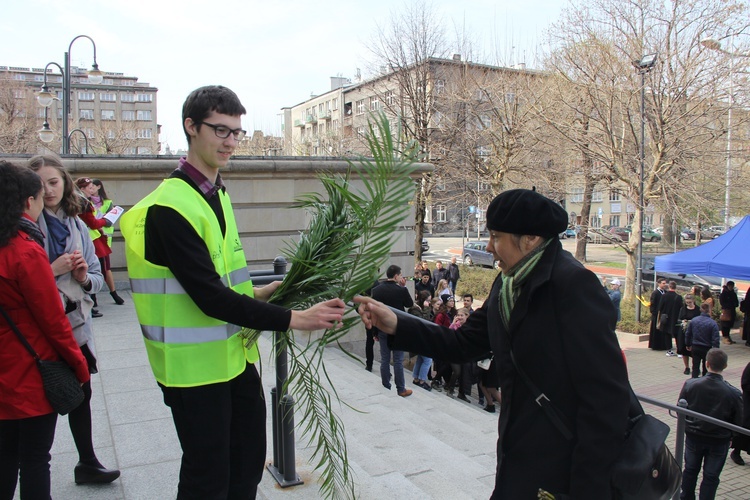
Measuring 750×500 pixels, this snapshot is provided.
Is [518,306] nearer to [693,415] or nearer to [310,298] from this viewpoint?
[310,298]

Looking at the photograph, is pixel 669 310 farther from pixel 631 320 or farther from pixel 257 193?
pixel 257 193

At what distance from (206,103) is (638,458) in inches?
82.7

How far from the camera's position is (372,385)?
9.16 metres

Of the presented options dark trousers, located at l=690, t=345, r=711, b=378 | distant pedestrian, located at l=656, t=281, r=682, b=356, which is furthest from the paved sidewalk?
distant pedestrian, located at l=656, t=281, r=682, b=356

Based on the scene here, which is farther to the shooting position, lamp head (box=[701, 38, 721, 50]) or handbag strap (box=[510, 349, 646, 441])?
lamp head (box=[701, 38, 721, 50])

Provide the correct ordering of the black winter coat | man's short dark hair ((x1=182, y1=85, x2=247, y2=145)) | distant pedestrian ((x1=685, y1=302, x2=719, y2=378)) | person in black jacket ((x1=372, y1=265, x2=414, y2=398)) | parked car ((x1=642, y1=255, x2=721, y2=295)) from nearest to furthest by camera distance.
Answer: the black winter coat
man's short dark hair ((x1=182, y1=85, x2=247, y2=145))
person in black jacket ((x1=372, y1=265, x2=414, y2=398))
distant pedestrian ((x1=685, y1=302, x2=719, y2=378))
parked car ((x1=642, y1=255, x2=721, y2=295))

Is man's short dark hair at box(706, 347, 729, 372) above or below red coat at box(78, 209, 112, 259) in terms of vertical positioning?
below

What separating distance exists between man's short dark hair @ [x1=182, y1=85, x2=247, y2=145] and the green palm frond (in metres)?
0.50

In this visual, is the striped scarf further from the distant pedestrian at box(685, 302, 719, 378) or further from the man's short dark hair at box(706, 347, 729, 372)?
the distant pedestrian at box(685, 302, 719, 378)

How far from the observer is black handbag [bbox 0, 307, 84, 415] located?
9.04ft

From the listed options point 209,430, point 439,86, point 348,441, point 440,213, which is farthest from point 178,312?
point 440,213

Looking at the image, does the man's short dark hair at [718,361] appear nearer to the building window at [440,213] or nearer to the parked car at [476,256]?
the building window at [440,213]

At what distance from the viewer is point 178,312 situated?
2.23 metres

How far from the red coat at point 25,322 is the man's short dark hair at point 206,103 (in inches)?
39.6
